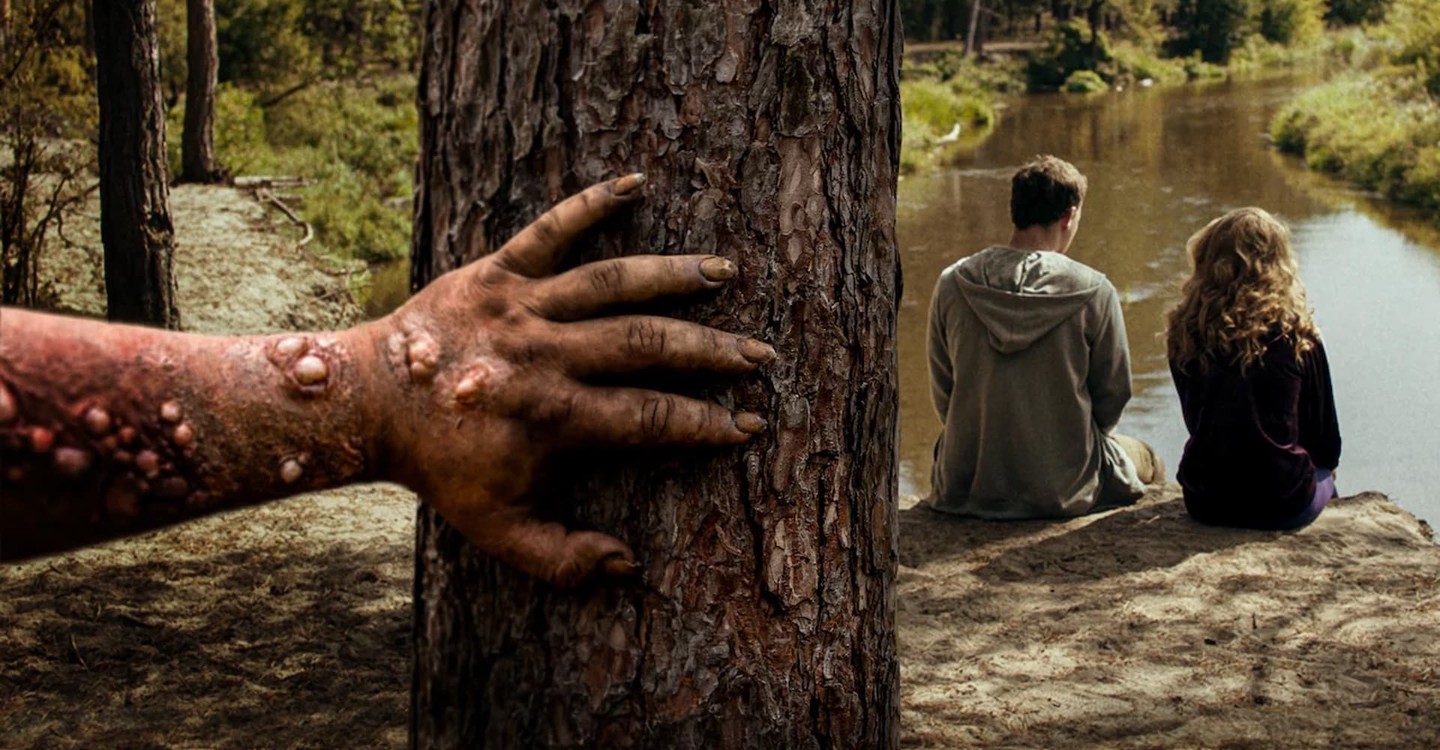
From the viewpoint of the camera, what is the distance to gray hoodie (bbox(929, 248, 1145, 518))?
550 cm

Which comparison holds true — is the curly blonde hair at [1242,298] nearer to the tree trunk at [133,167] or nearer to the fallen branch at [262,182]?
the tree trunk at [133,167]

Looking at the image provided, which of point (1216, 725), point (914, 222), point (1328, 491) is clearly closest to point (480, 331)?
point (1216, 725)

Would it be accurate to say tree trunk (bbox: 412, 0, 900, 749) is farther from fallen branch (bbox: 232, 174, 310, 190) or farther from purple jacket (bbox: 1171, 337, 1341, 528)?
fallen branch (bbox: 232, 174, 310, 190)

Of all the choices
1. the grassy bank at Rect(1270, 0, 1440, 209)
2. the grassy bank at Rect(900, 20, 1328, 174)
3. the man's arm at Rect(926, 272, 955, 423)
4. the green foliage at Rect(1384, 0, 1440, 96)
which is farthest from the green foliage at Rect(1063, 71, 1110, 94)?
the man's arm at Rect(926, 272, 955, 423)

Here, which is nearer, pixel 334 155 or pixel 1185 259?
pixel 1185 259

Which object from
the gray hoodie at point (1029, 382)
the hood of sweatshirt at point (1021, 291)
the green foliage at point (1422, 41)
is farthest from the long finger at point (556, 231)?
the green foliage at point (1422, 41)

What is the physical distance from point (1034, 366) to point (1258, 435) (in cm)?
87

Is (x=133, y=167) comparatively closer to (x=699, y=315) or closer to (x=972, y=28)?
(x=699, y=315)

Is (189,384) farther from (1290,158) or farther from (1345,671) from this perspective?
(1290,158)

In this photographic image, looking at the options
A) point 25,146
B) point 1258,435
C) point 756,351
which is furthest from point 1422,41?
point 756,351

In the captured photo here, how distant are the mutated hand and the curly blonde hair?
153 inches

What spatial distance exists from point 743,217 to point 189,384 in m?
0.75

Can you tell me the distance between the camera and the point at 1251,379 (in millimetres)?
5277

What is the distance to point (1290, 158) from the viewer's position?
71.6 feet
